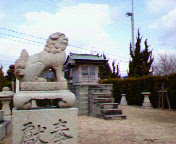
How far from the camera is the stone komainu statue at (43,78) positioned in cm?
378

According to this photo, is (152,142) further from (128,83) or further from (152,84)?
Answer: (128,83)

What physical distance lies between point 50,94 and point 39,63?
551 mm

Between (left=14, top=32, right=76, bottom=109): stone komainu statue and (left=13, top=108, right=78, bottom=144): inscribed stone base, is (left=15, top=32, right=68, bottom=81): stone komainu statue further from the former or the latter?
(left=13, top=108, right=78, bottom=144): inscribed stone base

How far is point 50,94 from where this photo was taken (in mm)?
3836

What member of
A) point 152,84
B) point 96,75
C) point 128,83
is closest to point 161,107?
Answer: point 152,84

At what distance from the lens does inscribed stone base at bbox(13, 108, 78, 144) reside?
3.67 m

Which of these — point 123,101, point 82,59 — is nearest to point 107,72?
point 123,101

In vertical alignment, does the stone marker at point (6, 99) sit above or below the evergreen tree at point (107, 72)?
below

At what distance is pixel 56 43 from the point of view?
4188 millimetres

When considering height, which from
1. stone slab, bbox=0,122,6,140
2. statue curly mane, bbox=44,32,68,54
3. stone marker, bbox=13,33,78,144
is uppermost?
statue curly mane, bbox=44,32,68,54

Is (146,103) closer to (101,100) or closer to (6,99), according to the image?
(101,100)

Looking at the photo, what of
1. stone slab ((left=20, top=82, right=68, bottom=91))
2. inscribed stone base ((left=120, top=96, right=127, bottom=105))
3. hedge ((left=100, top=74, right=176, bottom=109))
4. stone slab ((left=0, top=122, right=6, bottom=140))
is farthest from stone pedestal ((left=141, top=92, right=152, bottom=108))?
stone slab ((left=20, top=82, right=68, bottom=91))

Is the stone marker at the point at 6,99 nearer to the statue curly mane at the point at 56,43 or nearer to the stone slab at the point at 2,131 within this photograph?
the stone slab at the point at 2,131

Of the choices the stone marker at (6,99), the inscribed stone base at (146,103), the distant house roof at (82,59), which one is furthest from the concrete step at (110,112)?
the inscribed stone base at (146,103)
